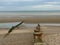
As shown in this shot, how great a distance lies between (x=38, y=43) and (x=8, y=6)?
359 millimetres

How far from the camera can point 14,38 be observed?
41.3 inches

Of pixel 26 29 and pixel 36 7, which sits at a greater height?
pixel 36 7

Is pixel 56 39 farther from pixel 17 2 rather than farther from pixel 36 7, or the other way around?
pixel 17 2

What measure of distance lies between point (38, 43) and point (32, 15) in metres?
0.21

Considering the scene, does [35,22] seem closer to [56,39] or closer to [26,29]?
[26,29]

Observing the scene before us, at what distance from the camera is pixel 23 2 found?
1.07 m

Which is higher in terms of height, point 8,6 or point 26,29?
point 8,6

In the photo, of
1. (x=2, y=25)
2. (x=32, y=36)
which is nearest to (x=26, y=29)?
(x=32, y=36)

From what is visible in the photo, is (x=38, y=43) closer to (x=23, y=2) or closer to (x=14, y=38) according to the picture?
(x=14, y=38)

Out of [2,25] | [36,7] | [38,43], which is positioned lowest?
[38,43]

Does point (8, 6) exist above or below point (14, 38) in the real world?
above

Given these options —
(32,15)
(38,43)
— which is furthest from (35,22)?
(38,43)

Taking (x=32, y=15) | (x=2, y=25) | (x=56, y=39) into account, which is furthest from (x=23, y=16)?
(x=56, y=39)

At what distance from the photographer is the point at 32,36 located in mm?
1049
